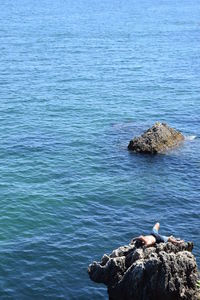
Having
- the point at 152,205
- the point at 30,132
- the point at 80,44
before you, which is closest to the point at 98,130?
the point at 30,132

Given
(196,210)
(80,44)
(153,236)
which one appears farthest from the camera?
(80,44)

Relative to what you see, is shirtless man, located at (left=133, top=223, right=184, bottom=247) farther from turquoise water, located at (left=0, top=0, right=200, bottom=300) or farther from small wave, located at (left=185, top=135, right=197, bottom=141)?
small wave, located at (left=185, top=135, right=197, bottom=141)

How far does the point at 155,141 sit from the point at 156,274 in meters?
37.6

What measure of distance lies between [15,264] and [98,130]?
39.4 metres

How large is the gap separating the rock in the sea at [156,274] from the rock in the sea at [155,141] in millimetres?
33085

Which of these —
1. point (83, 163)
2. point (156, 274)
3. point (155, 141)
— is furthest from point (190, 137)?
point (156, 274)

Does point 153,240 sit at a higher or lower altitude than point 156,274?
higher

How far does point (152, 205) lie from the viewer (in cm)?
6103

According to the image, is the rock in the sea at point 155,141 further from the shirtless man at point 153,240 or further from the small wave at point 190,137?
the shirtless man at point 153,240

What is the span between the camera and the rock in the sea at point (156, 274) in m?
39.6

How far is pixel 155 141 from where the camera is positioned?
75.8 meters

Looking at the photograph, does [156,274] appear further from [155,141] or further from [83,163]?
[155,141]

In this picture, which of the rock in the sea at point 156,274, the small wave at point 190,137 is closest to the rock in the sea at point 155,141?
the small wave at point 190,137

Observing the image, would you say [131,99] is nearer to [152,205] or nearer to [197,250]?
[152,205]
